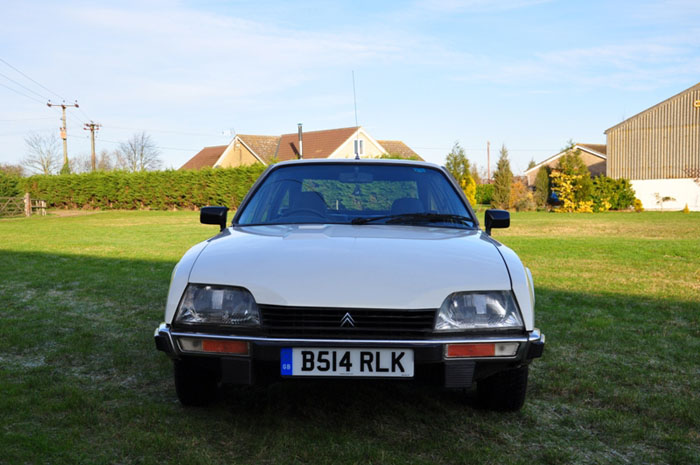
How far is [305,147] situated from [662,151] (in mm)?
29473

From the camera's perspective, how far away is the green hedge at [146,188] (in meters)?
39.4

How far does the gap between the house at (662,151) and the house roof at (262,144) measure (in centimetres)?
2911

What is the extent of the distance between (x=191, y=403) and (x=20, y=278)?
6902 mm

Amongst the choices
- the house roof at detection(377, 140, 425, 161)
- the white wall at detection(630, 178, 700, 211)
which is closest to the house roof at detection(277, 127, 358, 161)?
the house roof at detection(377, 140, 425, 161)

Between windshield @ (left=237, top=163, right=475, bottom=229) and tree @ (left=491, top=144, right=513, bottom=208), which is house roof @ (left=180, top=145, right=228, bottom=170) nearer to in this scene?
tree @ (left=491, top=144, right=513, bottom=208)

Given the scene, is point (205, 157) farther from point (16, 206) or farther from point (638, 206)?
point (638, 206)

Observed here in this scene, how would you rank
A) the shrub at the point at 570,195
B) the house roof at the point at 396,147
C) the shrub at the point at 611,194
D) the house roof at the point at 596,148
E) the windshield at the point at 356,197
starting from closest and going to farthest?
the windshield at the point at 356,197 → the shrub at the point at 570,195 → the shrub at the point at 611,194 → the house roof at the point at 596,148 → the house roof at the point at 396,147

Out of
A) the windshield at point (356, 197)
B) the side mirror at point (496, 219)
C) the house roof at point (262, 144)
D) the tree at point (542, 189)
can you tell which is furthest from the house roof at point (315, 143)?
the side mirror at point (496, 219)

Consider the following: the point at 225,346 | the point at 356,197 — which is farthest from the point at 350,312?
the point at 356,197

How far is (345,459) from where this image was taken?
2771mm

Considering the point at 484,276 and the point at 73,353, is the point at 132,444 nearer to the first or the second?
the point at 484,276

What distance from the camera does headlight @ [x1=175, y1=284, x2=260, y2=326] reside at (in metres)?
2.77

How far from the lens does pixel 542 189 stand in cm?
4075

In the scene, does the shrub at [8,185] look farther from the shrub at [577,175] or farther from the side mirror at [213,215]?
the side mirror at [213,215]
